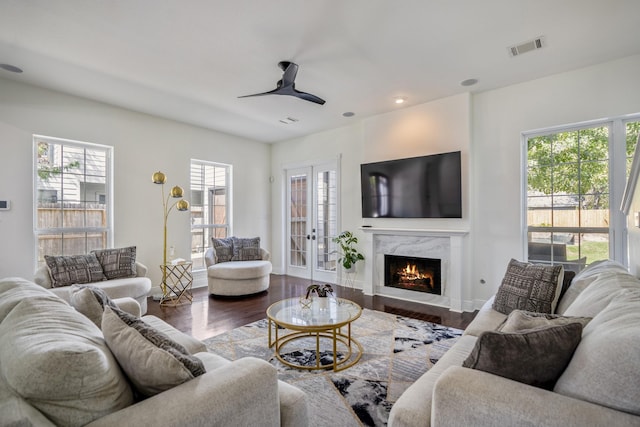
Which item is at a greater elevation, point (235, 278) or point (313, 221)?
point (313, 221)

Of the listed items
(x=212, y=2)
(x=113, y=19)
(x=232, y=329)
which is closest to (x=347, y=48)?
(x=212, y=2)

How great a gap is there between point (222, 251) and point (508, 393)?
4.82m

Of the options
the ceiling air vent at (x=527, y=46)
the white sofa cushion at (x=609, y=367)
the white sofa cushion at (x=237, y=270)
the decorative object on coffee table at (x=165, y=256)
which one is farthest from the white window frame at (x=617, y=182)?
the decorative object on coffee table at (x=165, y=256)

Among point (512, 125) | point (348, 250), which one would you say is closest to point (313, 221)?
point (348, 250)

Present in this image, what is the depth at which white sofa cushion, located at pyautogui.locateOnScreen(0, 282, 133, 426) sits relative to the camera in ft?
2.82

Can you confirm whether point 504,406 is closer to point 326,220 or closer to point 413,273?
point 413,273

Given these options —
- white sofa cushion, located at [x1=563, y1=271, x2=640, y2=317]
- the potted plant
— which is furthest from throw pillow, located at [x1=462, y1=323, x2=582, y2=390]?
the potted plant

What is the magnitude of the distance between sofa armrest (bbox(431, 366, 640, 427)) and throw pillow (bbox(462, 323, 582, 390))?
0.05m

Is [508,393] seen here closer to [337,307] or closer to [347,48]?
[337,307]

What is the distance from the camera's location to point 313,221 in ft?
20.1

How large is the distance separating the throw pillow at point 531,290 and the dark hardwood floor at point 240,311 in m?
1.20

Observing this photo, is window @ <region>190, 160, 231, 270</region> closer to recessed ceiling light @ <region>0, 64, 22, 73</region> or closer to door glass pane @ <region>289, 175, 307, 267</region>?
door glass pane @ <region>289, 175, 307, 267</region>

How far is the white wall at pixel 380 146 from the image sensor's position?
4.19m

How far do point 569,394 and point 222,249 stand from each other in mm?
4937
